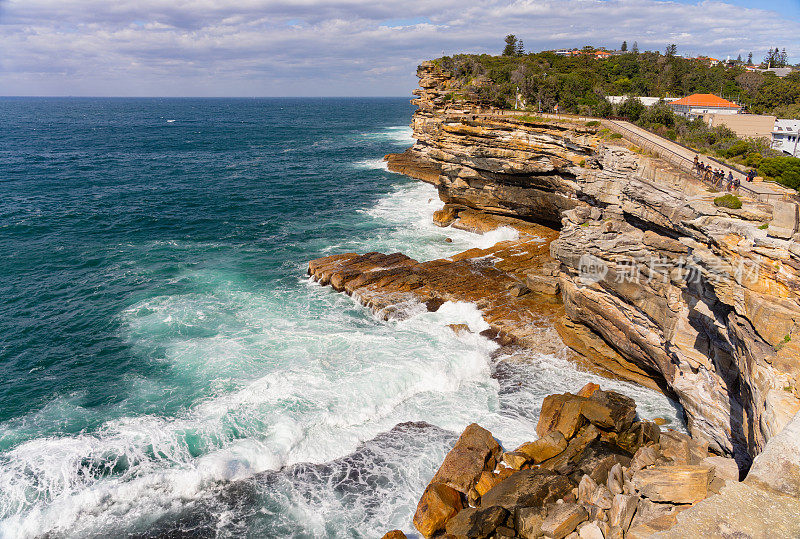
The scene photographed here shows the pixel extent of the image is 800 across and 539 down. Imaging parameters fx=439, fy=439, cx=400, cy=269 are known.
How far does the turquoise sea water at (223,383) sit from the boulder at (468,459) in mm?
1237

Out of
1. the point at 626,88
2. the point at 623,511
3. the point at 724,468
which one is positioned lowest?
the point at 623,511

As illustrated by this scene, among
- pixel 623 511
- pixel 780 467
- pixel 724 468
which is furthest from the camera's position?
pixel 724 468

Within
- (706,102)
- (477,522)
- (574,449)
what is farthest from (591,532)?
(706,102)

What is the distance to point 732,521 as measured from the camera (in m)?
8.23

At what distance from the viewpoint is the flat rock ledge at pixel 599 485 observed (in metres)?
8.52

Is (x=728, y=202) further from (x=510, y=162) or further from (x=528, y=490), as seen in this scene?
Result: (x=510, y=162)

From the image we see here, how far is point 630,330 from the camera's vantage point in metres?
20.2

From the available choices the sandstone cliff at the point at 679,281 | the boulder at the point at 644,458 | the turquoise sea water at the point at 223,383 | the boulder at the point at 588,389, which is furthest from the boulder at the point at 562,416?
the sandstone cliff at the point at 679,281

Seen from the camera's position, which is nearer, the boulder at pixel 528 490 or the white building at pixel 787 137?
the boulder at pixel 528 490

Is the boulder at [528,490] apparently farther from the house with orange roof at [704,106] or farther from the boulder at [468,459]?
the house with orange roof at [704,106]

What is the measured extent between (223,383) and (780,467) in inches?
823

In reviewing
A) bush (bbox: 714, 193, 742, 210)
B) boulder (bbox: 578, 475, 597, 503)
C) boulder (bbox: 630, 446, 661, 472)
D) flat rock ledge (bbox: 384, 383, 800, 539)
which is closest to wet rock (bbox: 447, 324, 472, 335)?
flat rock ledge (bbox: 384, 383, 800, 539)

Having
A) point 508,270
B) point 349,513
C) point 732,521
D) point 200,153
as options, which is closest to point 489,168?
point 508,270

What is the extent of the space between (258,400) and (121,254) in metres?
25.4
